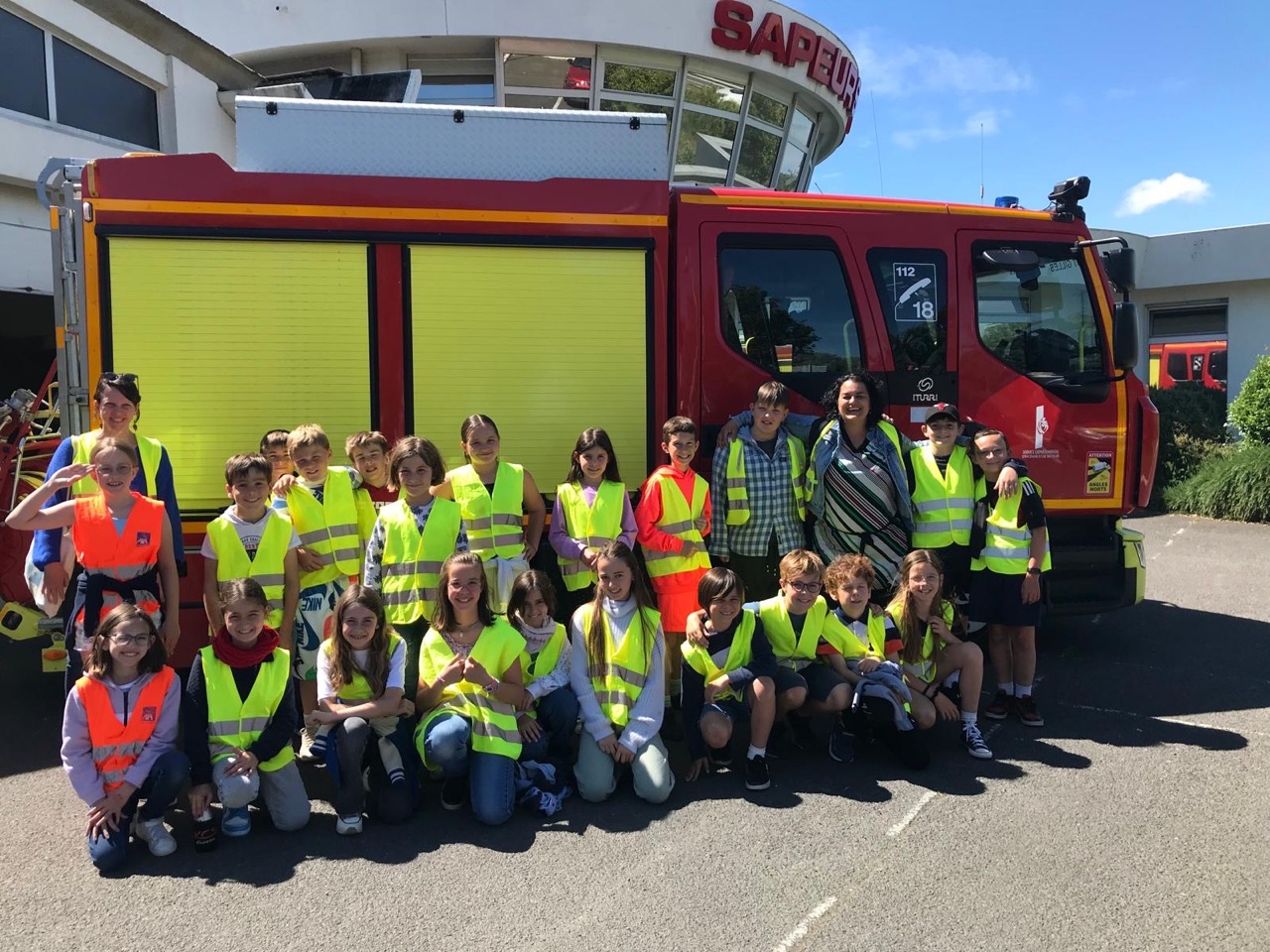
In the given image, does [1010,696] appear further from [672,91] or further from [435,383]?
[672,91]

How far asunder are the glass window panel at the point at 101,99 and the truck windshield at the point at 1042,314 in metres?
11.0

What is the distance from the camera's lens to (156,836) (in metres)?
3.29

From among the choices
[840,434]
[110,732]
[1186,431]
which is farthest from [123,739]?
[1186,431]

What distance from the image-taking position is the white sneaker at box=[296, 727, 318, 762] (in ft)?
13.6

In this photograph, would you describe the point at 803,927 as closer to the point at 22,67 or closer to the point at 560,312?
the point at 560,312

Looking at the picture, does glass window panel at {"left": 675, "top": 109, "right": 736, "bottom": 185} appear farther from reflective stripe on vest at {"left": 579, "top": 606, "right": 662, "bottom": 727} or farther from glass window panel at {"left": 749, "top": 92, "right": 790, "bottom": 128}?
reflective stripe on vest at {"left": 579, "top": 606, "right": 662, "bottom": 727}

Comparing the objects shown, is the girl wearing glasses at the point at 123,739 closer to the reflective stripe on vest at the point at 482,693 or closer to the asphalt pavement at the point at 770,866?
the asphalt pavement at the point at 770,866

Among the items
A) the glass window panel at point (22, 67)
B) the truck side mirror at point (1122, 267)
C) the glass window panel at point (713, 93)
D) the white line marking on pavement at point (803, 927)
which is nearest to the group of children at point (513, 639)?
the white line marking on pavement at point (803, 927)

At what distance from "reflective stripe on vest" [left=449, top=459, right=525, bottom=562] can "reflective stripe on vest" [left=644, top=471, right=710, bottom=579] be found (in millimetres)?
640

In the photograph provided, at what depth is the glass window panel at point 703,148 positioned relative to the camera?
1582cm

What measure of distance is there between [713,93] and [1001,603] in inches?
539

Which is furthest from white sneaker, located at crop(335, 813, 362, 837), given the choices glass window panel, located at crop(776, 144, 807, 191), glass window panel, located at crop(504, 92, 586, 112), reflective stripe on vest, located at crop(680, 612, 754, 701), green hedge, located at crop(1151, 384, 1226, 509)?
glass window panel, located at crop(776, 144, 807, 191)

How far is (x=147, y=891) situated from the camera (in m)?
3.04

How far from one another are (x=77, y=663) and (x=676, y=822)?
2493 mm
